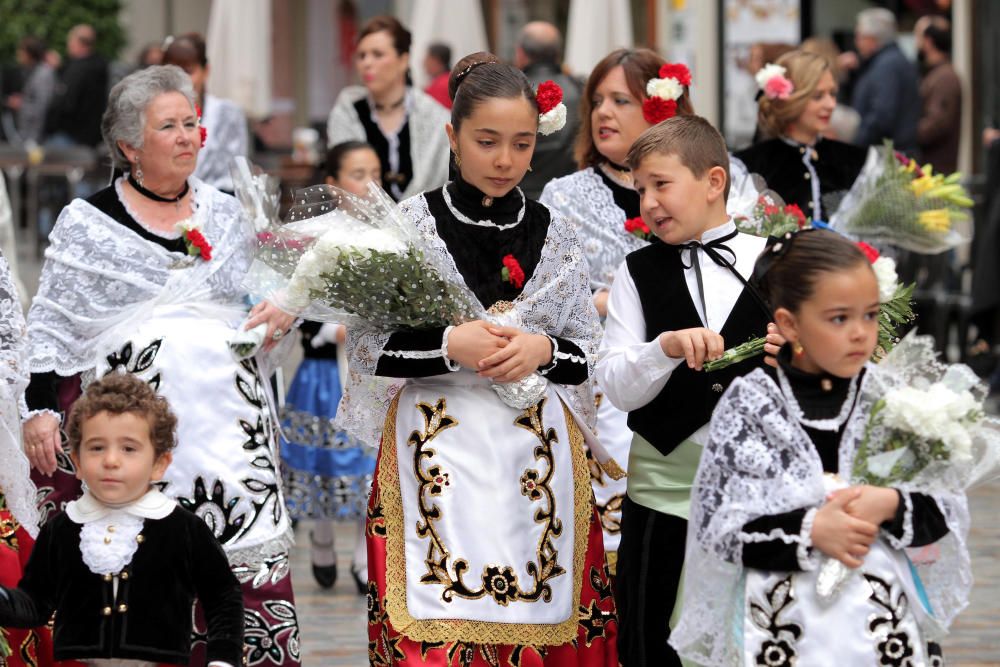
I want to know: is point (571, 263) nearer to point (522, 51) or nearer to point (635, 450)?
point (635, 450)

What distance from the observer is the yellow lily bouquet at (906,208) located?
656 centimetres

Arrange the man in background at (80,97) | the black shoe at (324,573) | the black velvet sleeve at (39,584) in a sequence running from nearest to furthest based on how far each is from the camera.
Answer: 1. the black velvet sleeve at (39,584)
2. the black shoe at (324,573)
3. the man in background at (80,97)

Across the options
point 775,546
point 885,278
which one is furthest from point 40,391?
point 885,278

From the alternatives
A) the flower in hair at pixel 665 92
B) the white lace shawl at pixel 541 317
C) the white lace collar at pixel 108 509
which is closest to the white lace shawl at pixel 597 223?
the flower in hair at pixel 665 92

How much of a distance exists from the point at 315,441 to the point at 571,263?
310cm

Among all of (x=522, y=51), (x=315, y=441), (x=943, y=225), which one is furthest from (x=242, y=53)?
(x=943, y=225)

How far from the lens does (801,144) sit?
7.29m

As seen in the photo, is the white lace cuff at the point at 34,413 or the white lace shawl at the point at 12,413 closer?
the white lace shawl at the point at 12,413

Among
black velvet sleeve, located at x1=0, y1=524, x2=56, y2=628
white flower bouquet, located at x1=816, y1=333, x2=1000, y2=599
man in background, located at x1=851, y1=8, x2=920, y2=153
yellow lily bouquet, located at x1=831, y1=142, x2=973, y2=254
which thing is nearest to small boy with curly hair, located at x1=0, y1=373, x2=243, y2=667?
black velvet sleeve, located at x1=0, y1=524, x2=56, y2=628

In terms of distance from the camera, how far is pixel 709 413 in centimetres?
496

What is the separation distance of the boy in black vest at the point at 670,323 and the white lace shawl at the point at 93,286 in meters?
1.51

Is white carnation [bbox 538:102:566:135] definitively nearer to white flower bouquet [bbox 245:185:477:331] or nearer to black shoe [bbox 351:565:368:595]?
white flower bouquet [bbox 245:185:477:331]

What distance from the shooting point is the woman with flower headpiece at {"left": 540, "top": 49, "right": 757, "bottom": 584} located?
19.4 feet

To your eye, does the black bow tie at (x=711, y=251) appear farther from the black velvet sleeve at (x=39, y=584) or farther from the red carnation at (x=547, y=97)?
the black velvet sleeve at (x=39, y=584)
